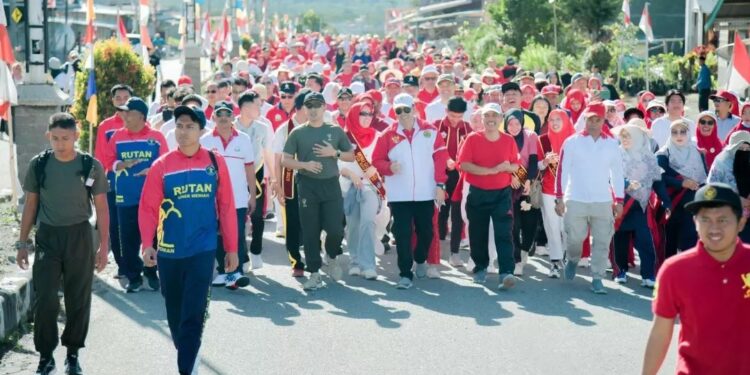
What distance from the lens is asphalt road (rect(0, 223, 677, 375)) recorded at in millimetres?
9180

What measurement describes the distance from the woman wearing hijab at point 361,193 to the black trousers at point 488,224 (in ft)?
3.23

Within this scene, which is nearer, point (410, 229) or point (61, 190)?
point (61, 190)

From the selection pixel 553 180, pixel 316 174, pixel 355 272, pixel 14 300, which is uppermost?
pixel 316 174

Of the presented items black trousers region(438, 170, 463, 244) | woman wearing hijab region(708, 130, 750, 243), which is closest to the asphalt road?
black trousers region(438, 170, 463, 244)

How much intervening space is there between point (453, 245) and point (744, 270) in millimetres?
8532

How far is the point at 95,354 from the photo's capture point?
952cm

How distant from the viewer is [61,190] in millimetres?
8883

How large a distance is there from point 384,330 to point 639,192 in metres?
3.44

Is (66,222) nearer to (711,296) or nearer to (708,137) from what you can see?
(711,296)

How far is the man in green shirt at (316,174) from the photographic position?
40.0ft

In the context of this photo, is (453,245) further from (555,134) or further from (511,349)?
(511,349)

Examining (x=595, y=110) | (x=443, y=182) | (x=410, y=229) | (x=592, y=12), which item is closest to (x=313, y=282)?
(x=410, y=229)

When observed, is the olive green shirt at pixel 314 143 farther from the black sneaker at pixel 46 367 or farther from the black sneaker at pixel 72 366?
the black sneaker at pixel 46 367

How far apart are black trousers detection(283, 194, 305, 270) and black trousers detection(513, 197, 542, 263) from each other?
2.18 m
